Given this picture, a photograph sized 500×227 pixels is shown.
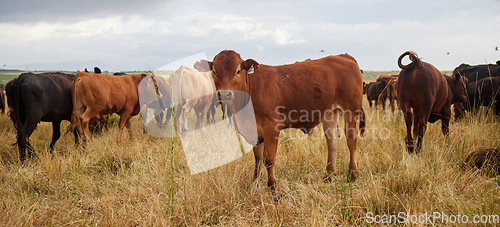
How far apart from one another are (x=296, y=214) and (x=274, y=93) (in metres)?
1.37

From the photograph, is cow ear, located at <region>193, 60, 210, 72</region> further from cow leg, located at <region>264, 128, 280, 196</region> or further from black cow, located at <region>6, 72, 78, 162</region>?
black cow, located at <region>6, 72, 78, 162</region>

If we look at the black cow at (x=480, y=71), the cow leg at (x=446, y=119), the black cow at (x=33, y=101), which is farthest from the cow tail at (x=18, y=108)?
Result: the black cow at (x=480, y=71)

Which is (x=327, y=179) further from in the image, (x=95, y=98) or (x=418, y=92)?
(x=95, y=98)

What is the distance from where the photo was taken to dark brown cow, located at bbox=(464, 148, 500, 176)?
14.0 ft

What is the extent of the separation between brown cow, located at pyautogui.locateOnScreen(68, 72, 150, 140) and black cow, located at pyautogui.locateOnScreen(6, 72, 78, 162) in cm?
30

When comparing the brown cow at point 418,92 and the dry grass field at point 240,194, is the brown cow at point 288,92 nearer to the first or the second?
the dry grass field at point 240,194

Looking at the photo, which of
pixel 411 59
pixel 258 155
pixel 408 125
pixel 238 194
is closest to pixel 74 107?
pixel 258 155

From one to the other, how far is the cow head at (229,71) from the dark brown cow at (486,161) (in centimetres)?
327

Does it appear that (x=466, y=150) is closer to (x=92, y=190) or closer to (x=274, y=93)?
(x=274, y=93)

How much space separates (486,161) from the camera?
4.38 metres

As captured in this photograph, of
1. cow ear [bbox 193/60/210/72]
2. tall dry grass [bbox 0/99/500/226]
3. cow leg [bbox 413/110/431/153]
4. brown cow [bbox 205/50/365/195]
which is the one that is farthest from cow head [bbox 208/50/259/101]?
cow leg [bbox 413/110/431/153]

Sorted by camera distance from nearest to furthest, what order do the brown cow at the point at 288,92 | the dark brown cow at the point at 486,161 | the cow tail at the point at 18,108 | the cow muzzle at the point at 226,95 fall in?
the cow muzzle at the point at 226,95
the brown cow at the point at 288,92
the dark brown cow at the point at 486,161
the cow tail at the point at 18,108

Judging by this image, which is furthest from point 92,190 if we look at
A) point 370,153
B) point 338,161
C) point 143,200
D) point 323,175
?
point 370,153

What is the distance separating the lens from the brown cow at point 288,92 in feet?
11.6
